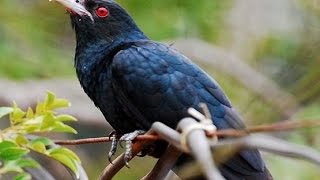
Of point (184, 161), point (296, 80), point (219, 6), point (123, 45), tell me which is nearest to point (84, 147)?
point (219, 6)

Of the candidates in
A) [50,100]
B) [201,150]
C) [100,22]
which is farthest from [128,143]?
[201,150]

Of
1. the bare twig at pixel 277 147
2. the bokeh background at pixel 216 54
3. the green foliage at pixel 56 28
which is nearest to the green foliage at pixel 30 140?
the bare twig at pixel 277 147

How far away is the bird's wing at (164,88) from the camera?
296cm

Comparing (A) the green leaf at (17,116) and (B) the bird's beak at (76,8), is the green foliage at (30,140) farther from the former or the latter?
(B) the bird's beak at (76,8)

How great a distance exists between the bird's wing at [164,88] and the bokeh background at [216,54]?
1002 mm

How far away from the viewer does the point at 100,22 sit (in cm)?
340

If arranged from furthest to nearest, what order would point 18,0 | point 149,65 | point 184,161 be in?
1. point 18,0
2. point 149,65
3. point 184,161

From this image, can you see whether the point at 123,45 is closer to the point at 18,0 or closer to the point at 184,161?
the point at 184,161

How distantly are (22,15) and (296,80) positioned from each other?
7.34 feet

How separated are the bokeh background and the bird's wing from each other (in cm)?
100

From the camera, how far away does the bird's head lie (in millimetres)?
3381

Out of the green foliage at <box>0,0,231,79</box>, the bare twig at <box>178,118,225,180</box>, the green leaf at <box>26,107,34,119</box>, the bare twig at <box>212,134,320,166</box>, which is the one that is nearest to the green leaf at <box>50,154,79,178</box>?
the green leaf at <box>26,107,34,119</box>

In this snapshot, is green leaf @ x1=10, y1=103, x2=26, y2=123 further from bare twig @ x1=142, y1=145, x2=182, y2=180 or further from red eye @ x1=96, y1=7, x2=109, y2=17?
red eye @ x1=96, y1=7, x2=109, y2=17

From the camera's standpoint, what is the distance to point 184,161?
111 inches
